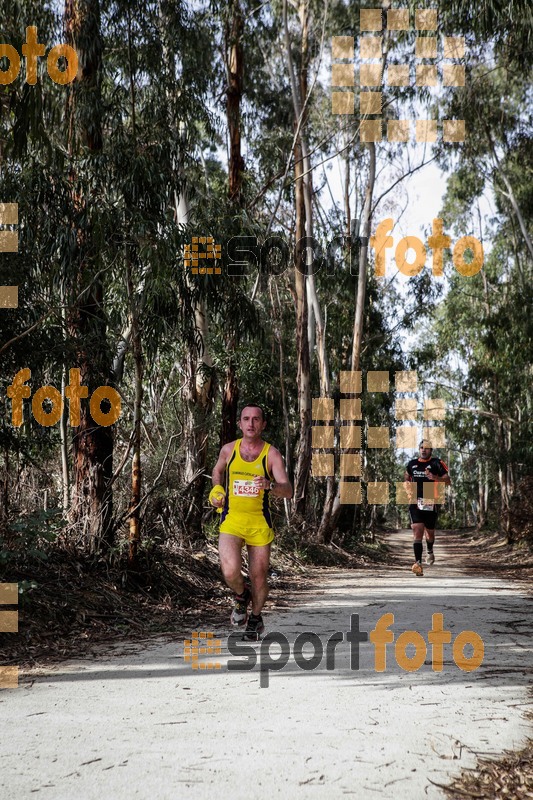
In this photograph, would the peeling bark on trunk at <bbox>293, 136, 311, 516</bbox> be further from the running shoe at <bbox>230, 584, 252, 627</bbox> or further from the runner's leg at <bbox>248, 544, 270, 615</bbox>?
the runner's leg at <bbox>248, 544, 270, 615</bbox>

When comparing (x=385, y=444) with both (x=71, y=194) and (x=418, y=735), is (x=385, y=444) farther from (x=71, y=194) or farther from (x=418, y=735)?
(x=418, y=735)

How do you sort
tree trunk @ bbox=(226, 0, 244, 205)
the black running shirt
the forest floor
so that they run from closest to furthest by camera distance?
the forest floor → the black running shirt → tree trunk @ bbox=(226, 0, 244, 205)

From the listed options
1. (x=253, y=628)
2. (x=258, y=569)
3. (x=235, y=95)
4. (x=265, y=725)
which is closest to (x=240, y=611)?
(x=253, y=628)

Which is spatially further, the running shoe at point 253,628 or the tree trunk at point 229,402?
the tree trunk at point 229,402

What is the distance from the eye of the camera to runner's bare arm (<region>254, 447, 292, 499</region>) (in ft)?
19.5

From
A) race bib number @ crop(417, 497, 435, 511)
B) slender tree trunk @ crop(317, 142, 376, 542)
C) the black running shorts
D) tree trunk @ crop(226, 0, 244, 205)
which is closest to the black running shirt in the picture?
race bib number @ crop(417, 497, 435, 511)

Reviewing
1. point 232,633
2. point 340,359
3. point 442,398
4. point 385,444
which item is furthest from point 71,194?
point 442,398

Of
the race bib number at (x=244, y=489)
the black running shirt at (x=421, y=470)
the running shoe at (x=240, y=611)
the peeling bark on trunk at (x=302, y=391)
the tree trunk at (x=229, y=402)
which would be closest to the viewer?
the race bib number at (x=244, y=489)

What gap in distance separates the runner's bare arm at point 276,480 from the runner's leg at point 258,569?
0.51 meters

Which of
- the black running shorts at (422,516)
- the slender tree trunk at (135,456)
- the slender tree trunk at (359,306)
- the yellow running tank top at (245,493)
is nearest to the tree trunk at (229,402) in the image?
the black running shorts at (422,516)

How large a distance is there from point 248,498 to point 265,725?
2280 millimetres

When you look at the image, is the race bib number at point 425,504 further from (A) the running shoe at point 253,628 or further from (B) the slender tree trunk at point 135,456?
(A) the running shoe at point 253,628

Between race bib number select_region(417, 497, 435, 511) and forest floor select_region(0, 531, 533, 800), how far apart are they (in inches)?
219

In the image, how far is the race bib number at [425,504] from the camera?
490 inches
